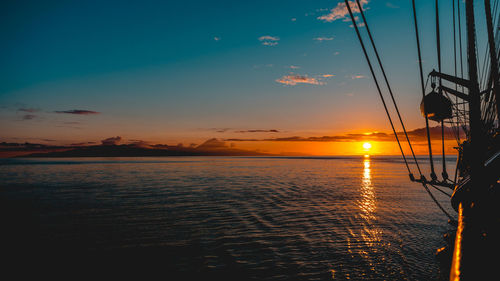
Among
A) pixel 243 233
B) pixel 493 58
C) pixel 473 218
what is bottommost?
pixel 243 233

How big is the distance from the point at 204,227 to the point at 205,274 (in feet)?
17.4

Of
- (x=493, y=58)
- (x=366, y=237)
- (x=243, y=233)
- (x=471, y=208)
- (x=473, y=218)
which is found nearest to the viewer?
(x=473, y=218)

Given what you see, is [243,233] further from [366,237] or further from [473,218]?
[473,218]

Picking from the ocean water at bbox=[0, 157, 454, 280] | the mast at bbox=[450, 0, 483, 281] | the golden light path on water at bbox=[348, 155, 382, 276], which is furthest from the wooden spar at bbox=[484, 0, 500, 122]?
the golden light path on water at bbox=[348, 155, 382, 276]

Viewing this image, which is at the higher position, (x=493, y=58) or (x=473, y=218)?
(x=493, y=58)

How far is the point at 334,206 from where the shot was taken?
782 inches

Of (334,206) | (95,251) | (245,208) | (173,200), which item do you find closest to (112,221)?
(95,251)

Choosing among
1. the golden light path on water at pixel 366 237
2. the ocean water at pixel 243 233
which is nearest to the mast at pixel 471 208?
the ocean water at pixel 243 233

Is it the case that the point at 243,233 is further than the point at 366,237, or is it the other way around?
Answer: the point at 243,233

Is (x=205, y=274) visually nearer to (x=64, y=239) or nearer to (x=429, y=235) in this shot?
(x=64, y=239)

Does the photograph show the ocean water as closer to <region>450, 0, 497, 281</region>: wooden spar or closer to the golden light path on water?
the golden light path on water

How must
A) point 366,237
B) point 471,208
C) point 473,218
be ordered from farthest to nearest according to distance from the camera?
point 366,237
point 471,208
point 473,218

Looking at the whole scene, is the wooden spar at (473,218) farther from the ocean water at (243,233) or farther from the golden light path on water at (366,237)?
the golden light path on water at (366,237)

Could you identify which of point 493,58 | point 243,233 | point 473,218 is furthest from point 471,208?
point 243,233
